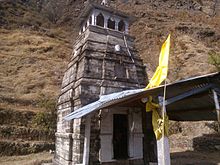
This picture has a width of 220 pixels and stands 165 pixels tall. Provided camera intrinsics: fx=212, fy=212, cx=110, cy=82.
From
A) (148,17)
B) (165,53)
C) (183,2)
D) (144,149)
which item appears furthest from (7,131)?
(183,2)

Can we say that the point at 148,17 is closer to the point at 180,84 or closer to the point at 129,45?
the point at 129,45

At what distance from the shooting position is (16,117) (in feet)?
59.6

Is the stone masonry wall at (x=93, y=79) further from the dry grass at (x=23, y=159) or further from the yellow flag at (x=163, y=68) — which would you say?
the dry grass at (x=23, y=159)

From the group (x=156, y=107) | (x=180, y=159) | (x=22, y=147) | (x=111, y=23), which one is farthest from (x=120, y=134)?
(x=22, y=147)

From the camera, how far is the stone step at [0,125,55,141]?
53.2ft

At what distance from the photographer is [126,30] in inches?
467

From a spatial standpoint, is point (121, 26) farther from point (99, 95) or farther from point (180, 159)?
point (180, 159)

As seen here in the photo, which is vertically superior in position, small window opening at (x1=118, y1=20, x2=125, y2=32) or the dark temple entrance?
small window opening at (x1=118, y1=20, x2=125, y2=32)

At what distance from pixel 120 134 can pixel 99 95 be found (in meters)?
2.08

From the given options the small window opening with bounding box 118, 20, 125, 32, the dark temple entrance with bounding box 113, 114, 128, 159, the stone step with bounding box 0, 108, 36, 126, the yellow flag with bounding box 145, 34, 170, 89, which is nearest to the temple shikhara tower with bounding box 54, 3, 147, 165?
the dark temple entrance with bounding box 113, 114, 128, 159

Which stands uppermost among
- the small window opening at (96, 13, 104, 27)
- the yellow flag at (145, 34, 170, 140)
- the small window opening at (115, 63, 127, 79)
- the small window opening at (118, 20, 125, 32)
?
the small window opening at (96, 13, 104, 27)

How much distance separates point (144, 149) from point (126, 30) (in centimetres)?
641

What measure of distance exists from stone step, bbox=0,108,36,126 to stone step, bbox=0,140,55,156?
2753 millimetres

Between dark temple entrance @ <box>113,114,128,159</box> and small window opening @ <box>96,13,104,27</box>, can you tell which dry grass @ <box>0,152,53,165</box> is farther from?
small window opening @ <box>96,13,104,27</box>
